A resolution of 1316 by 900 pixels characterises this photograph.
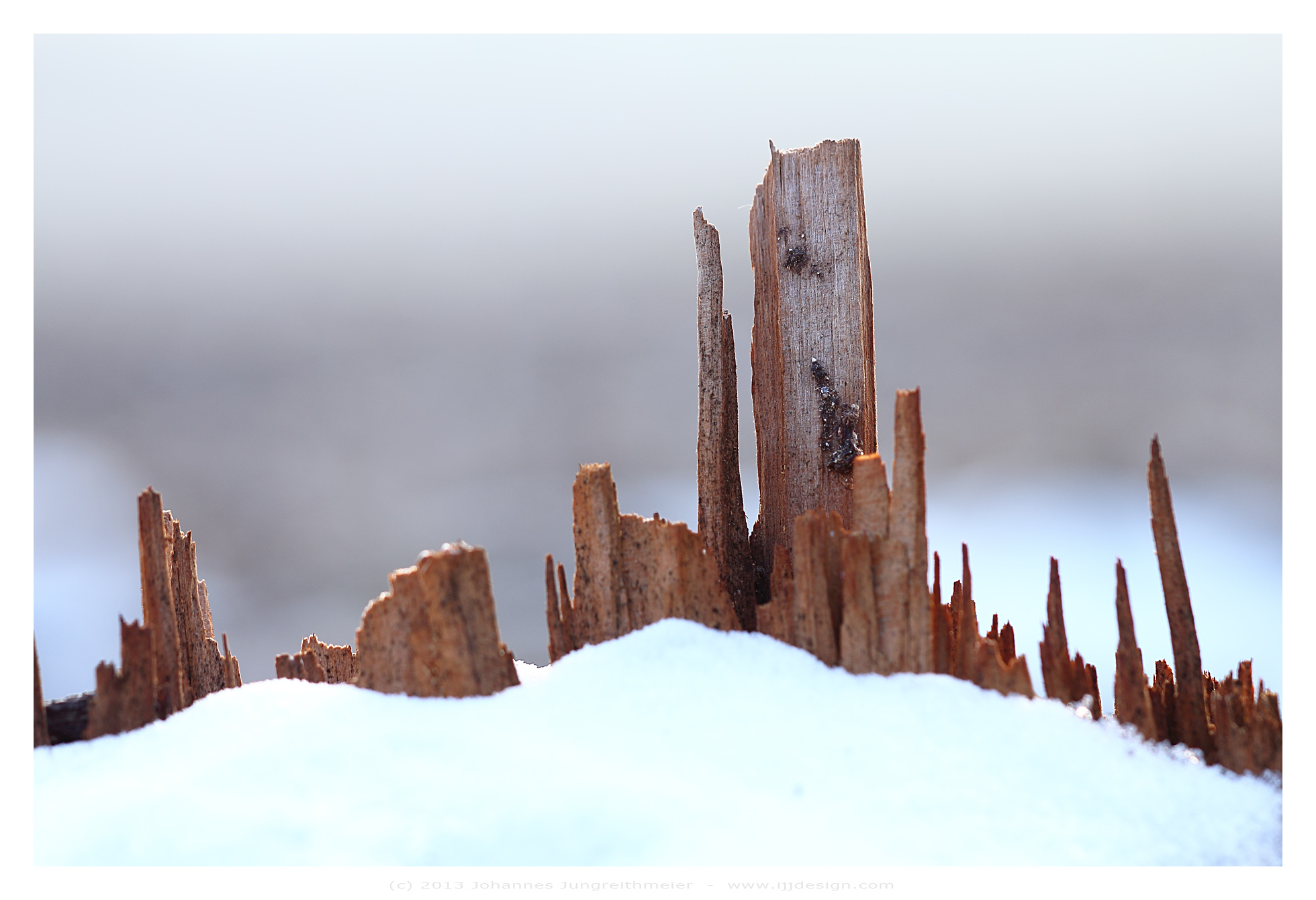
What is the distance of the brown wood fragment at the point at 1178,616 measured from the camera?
3568 mm

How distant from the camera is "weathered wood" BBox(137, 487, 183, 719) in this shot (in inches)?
Result: 147

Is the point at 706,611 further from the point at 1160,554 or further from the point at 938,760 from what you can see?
the point at 1160,554

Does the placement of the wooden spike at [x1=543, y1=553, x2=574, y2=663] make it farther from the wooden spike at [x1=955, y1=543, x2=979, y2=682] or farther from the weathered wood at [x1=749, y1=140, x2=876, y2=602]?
the wooden spike at [x1=955, y1=543, x2=979, y2=682]

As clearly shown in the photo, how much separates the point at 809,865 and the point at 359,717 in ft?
6.01

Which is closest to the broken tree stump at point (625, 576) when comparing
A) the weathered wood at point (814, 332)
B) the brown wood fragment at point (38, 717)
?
the weathered wood at point (814, 332)

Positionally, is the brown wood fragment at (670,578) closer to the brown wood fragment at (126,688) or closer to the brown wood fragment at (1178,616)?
the brown wood fragment at (1178,616)

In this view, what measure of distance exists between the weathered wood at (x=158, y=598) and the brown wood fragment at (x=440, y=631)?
850 millimetres

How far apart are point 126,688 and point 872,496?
3160 mm

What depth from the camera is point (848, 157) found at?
14.7 feet

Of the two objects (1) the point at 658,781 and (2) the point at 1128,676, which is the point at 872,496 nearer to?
(2) the point at 1128,676

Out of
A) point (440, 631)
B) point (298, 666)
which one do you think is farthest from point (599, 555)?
point (298, 666)

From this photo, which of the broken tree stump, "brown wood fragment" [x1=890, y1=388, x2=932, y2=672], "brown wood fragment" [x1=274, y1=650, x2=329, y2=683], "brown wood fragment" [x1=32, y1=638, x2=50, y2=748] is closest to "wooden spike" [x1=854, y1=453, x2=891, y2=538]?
"brown wood fragment" [x1=890, y1=388, x2=932, y2=672]

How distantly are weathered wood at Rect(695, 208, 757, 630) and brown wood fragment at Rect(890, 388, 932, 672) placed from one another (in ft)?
3.55

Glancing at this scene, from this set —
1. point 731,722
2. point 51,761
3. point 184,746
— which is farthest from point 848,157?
point 51,761
